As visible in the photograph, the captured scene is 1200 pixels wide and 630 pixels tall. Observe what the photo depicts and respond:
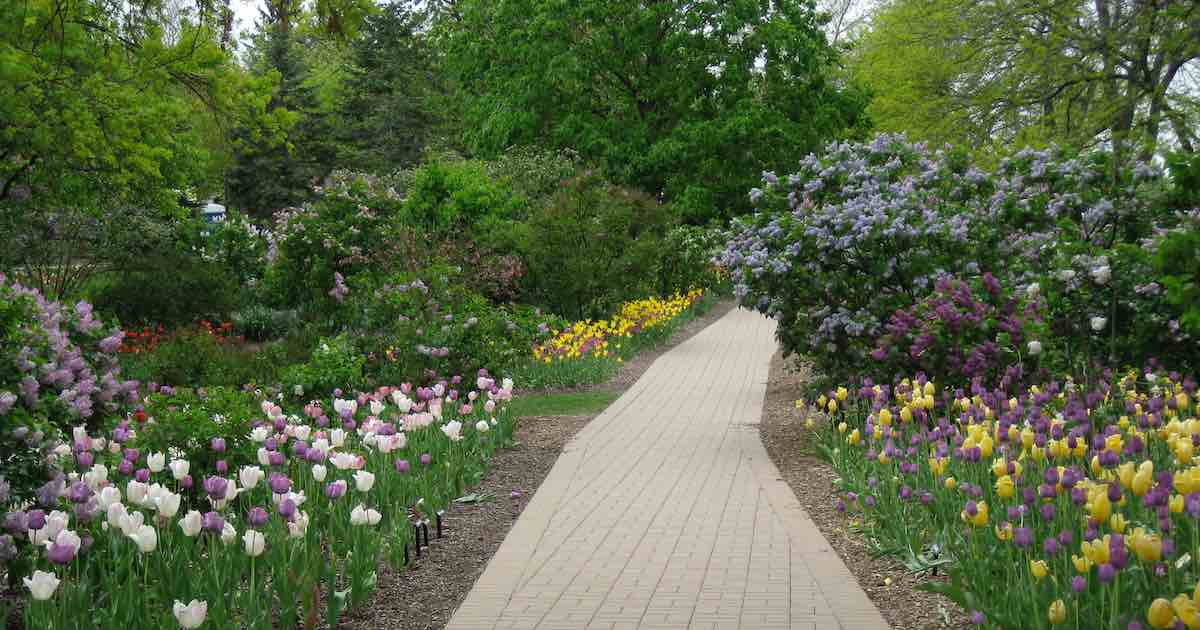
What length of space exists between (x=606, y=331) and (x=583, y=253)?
7.94 feet

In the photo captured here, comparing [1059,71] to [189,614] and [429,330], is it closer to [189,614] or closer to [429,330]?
[429,330]

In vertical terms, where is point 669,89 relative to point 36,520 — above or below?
above

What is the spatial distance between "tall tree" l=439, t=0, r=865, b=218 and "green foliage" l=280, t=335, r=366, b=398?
18.5 meters

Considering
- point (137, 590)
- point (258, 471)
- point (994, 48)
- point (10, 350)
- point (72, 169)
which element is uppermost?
point (994, 48)

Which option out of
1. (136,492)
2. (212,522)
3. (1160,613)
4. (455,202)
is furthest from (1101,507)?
(455,202)

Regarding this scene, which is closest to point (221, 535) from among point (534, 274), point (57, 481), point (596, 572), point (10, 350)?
point (57, 481)

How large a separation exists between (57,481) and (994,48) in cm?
1656

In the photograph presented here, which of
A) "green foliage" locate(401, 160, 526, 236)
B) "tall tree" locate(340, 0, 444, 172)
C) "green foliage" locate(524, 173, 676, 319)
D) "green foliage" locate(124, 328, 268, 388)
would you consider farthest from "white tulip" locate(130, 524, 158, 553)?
"tall tree" locate(340, 0, 444, 172)

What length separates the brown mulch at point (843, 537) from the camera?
5.03 meters

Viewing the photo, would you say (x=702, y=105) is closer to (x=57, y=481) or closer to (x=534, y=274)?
(x=534, y=274)

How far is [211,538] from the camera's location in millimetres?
4758

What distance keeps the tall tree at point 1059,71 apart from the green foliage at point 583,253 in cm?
557

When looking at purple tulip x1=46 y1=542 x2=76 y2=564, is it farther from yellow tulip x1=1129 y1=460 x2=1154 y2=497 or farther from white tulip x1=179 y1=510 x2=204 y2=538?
yellow tulip x1=1129 y1=460 x2=1154 y2=497

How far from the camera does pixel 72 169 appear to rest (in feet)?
52.0
